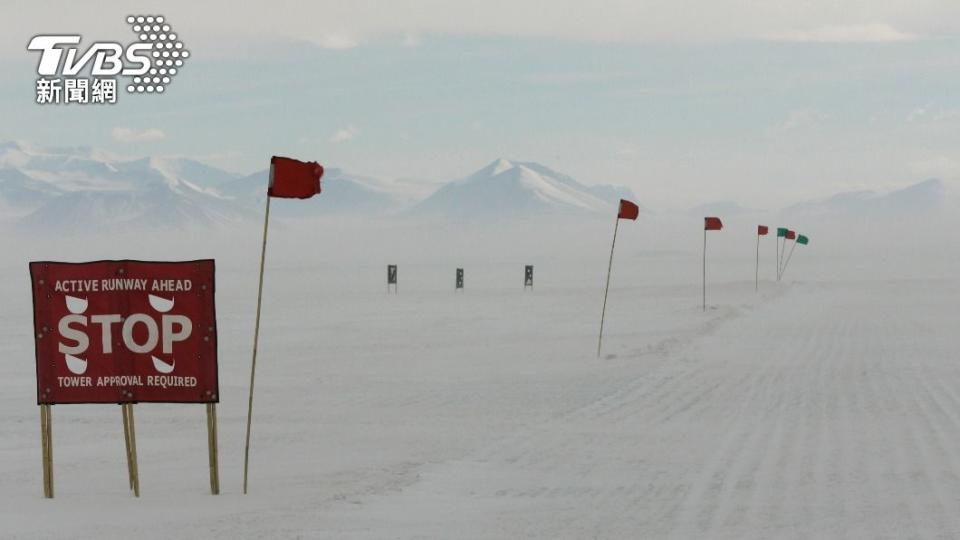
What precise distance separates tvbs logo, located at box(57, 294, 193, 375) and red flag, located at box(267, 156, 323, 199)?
4.02 feet

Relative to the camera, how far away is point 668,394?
14.6m

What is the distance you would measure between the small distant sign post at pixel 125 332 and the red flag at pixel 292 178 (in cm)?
98

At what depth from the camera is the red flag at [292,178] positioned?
356 inches

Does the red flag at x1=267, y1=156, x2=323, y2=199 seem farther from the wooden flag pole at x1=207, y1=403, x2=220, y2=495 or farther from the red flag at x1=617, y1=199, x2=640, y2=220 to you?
the red flag at x1=617, y1=199, x2=640, y2=220

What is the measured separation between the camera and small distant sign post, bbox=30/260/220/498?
8.30m

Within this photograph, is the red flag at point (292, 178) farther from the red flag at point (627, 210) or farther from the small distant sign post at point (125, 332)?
the red flag at point (627, 210)

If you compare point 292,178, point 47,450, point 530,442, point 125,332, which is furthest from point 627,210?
point 47,450

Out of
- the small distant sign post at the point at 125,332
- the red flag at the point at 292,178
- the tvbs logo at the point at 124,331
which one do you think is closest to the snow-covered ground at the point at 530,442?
the small distant sign post at the point at 125,332

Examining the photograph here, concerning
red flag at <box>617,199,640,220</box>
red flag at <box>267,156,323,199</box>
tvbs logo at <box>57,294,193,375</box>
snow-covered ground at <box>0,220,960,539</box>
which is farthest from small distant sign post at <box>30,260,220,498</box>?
red flag at <box>617,199,640,220</box>

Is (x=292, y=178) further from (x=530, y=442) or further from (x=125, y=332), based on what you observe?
(x=530, y=442)

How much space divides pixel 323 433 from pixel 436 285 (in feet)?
123

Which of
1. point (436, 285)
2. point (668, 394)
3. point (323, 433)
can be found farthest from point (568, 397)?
point (436, 285)

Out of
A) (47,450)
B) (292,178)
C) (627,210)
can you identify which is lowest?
(47,450)

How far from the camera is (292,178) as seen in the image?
9.10 metres
